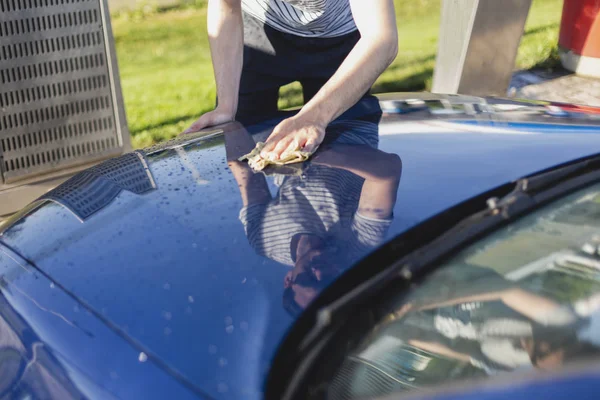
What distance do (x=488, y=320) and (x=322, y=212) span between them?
428 millimetres

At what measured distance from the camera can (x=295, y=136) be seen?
1912 mm

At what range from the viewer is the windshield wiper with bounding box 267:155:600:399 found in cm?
119

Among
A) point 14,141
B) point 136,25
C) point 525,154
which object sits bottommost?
point 136,25

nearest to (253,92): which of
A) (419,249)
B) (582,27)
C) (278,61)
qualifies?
(278,61)

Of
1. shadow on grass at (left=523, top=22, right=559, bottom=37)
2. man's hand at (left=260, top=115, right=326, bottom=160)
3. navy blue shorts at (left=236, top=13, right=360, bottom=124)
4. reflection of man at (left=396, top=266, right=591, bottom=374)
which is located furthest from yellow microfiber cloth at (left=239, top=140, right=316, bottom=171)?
shadow on grass at (left=523, top=22, right=559, bottom=37)

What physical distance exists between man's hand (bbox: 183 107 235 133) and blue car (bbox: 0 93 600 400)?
65cm

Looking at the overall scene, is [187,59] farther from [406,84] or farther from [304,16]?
[304,16]

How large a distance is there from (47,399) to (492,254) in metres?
0.83

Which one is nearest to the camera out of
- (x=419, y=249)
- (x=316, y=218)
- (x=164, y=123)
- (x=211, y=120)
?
(x=419, y=249)

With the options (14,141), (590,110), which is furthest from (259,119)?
(14,141)

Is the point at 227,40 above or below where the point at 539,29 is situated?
above

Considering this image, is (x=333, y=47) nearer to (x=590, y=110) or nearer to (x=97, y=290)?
(x=590, y=110)

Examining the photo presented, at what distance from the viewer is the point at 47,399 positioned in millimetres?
1263

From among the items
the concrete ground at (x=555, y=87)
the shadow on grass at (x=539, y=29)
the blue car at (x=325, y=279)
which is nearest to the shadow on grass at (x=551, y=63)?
the concrete ground at (x=555, y=87)
